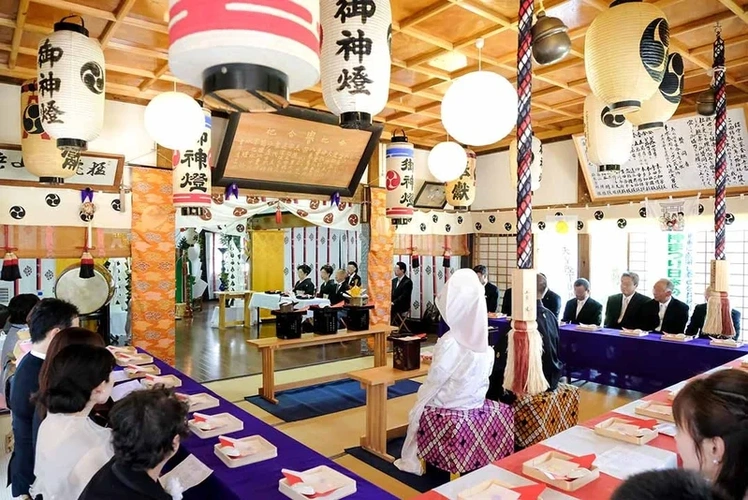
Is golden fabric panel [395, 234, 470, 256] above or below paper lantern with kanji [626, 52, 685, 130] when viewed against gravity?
below

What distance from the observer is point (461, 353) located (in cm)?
370

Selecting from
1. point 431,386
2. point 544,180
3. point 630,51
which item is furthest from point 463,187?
point 630,51

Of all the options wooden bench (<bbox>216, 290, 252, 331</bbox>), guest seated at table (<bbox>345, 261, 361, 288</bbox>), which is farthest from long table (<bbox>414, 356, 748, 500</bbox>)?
wooden bench (<bbox>216, 290, 252, 331</bbox>)

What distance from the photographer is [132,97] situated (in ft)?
21.3

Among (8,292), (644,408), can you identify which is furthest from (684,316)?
(8,292)

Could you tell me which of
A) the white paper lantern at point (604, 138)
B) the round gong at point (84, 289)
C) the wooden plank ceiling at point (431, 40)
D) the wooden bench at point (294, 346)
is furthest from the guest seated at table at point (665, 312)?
the round gong at point (84, 289)

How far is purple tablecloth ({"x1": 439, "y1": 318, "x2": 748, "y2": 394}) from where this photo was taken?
210 inches

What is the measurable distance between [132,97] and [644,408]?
6.67m

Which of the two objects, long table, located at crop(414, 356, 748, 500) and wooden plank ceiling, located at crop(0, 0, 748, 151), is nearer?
long table, located at crop(414, 356, 748, 500)

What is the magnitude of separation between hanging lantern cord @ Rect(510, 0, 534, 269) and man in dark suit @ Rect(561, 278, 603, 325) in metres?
5.71

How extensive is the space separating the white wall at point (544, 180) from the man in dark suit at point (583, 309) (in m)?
1.87

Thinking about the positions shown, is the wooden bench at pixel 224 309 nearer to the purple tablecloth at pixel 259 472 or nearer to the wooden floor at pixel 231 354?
the wooden floor at pixel 231 354

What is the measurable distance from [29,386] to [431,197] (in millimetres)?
7859

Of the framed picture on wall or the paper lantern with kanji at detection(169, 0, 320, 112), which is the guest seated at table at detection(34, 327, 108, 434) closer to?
the paper lantern with kanji at detection(169, 0, 320, 112)
